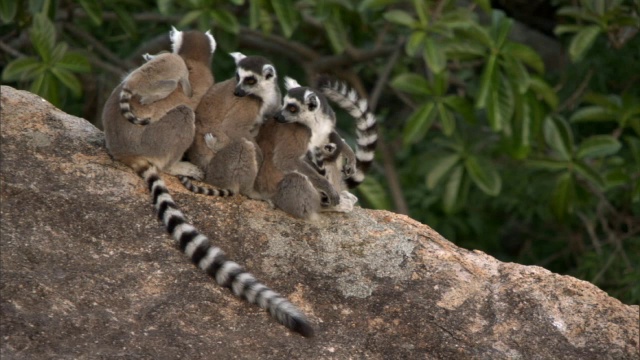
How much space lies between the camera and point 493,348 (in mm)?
4812

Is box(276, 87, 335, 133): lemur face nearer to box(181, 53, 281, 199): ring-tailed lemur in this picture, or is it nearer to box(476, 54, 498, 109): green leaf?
box(181, 53, 281, 199): ring-tailed lemur

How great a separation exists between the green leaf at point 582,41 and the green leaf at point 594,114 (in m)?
0.45

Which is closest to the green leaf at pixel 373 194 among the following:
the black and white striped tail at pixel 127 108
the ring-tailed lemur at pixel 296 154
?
the ring-tailed lemur at pixel 296 154

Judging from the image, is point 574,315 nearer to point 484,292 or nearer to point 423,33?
point 484,292

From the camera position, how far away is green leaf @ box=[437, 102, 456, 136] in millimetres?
7859

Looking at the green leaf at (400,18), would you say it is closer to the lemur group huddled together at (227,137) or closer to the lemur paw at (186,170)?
the lemur group huddled together at (227,137)

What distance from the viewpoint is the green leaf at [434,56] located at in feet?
24.6

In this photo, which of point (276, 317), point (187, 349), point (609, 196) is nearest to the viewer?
point (187, 349)

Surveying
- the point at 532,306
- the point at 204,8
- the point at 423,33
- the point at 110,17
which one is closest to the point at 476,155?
the point at 423,33

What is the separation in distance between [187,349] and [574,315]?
1.75 metres

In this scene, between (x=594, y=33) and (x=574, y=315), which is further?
(x=594, y=33)

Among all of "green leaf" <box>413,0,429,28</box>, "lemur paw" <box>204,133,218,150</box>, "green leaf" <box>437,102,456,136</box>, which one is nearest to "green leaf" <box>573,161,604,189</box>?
"green leaf" <box>437,102,456,136</box>

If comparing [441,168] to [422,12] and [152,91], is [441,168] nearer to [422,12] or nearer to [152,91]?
[422,12]

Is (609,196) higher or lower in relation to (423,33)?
lower
